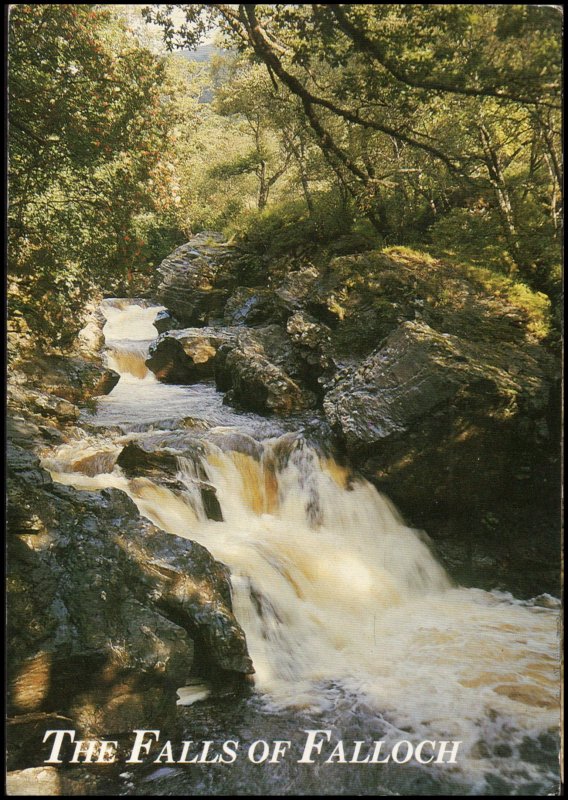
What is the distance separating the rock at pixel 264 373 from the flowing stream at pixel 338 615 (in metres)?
0.29

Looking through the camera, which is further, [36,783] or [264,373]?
[264,373]

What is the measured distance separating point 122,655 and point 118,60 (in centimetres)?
450

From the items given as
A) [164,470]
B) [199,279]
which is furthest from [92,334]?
[164,470]

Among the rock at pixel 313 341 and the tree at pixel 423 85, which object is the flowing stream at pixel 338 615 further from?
the tree at pixel 423 85

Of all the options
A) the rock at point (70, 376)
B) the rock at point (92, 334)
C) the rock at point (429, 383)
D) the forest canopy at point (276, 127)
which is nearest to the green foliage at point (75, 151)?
the forest canopy at point (276, 127)

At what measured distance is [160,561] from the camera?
3.95 metres

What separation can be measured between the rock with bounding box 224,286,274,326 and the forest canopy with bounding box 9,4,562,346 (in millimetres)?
1692

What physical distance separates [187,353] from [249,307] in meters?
1.04

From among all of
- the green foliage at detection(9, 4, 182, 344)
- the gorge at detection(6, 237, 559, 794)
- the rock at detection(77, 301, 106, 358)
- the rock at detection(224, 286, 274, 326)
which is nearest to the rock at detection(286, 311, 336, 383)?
the gorge at detection(6, 237, 559, 794)

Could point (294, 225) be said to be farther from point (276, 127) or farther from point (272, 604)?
point (272, 604)

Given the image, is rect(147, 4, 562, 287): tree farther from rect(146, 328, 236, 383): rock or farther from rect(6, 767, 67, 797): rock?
rect(6, 767, 67, 797): rock

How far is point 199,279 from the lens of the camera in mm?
7133

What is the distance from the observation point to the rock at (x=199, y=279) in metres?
6.01

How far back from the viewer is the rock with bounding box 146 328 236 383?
7188mm
